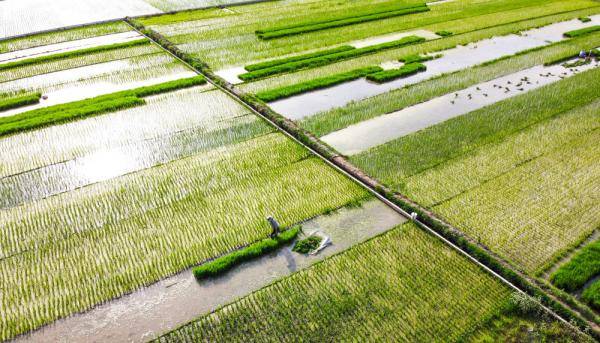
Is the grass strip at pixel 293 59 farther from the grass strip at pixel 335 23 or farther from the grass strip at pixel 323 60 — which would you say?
the grass strip at pixel 335 23

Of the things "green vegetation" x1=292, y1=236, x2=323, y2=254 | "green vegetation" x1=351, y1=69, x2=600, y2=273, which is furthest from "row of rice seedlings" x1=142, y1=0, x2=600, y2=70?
"green vegetation" x1=292, y1=236, x2=323, y2=254

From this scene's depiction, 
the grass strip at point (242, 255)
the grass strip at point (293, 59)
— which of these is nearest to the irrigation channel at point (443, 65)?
the grass strip at point (293, 59)

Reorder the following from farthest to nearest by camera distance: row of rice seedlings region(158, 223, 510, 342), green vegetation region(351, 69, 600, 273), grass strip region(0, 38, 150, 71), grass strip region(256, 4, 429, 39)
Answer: grass strip region(256, 4, 429, 39)
grass strip region(0, 38, 150, 71)
green vegetation region(351, 69, 600, 273)
row of rice seedlings region(158, 223, 510, 342)

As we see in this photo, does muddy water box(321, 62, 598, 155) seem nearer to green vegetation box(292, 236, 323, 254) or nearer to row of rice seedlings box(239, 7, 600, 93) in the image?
green vegetation box(292, 236, 323, 254)

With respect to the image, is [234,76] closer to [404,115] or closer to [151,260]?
[404,115]

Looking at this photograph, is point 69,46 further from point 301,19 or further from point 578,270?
point 578,270

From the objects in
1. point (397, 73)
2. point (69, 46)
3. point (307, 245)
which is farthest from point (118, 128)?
point (397, 73)

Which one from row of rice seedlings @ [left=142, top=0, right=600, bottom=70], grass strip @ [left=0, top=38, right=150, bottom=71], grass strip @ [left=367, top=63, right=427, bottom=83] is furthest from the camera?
row of rice seedlings @ [left=142, top=0, right=600, bottom=70]
